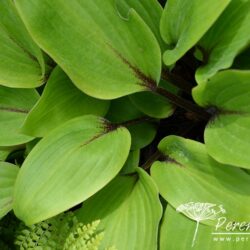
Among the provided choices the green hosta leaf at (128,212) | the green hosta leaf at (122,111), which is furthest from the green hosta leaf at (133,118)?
the green hosta leaf at (128,212)

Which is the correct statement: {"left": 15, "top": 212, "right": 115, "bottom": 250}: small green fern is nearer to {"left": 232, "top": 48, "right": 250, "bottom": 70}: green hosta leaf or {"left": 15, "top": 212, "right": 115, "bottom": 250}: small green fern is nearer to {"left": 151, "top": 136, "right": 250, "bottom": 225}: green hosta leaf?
{"left": 151, "top": 136, "right": 250, "bottom": 225}: green hosta leaf

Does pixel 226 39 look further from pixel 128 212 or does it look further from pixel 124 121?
pixel 128 212

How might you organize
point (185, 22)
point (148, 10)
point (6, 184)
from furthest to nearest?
point (6, 184)
point (148, 10)
point (185, 22)

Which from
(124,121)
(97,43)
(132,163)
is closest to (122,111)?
(124,121)

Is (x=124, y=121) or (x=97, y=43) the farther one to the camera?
(x=124, y=121)

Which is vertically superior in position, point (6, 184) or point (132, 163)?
point (6, 184)

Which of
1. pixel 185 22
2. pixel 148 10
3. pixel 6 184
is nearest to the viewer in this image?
pixel 185 22

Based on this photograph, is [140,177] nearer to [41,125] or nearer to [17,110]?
[41,125]

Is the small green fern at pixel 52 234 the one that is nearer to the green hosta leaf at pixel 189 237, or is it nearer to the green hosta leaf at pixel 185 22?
the green hosta leaf at pixel 189 237
